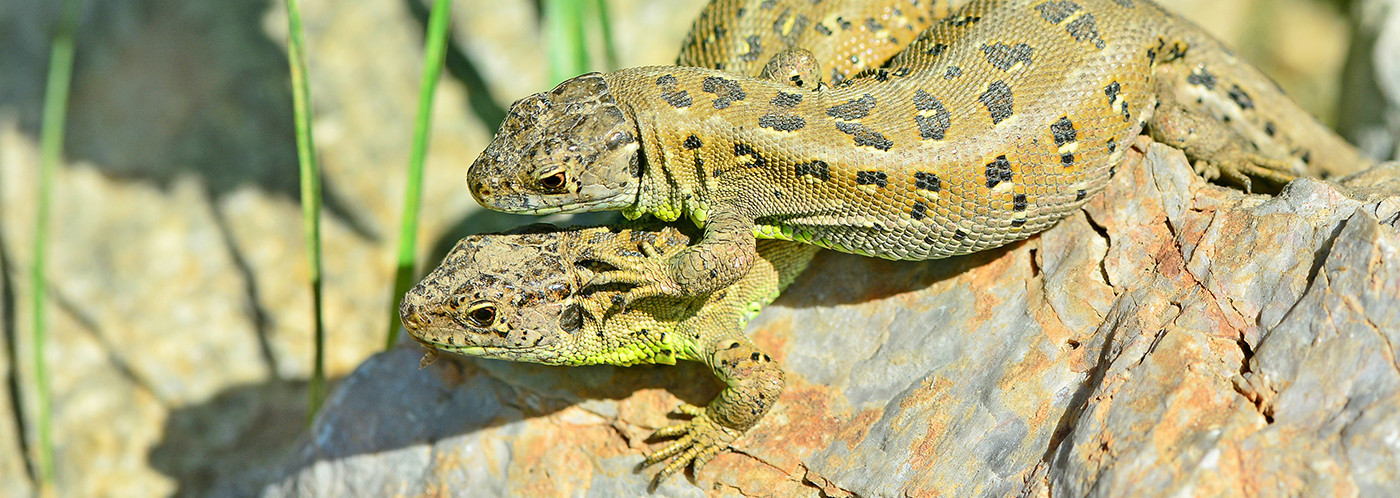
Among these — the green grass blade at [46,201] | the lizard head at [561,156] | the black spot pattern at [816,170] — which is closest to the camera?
the black spot pattern at [816,170]

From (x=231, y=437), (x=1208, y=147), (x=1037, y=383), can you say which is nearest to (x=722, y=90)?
(x=1037, y=383)

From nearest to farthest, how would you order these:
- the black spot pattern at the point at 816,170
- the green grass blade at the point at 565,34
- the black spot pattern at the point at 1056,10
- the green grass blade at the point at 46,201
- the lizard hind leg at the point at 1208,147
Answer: the black spot pattern at the point at 816,170, the black spot pattern at the point at 1056,10, the lizard hind leg at the point at 1208,147, the green grass blade at the point at 565,34, the green grass blade at the point at 46,201

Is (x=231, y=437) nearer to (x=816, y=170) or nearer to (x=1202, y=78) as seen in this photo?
(x=816, y=170)

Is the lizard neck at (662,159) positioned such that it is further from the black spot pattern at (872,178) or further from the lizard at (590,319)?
the black spot pattern at (872,178)

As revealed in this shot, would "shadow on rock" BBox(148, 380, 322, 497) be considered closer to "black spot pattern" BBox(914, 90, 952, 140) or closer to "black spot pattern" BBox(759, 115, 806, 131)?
"black spot pattern" BBox(759, 115, 806, 131)

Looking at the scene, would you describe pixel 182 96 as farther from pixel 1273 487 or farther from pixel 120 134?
pixel 1273 487

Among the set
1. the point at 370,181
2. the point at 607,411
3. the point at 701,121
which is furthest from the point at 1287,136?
the point at 370,181

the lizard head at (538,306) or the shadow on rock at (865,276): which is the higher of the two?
the lizard head at (538,306)

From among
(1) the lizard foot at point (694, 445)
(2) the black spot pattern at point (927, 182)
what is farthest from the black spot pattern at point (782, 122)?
(1) the lizard foot at point (694, 445)
